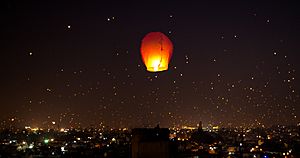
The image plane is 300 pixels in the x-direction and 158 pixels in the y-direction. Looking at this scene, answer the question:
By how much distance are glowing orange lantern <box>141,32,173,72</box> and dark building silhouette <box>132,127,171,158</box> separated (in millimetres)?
2723

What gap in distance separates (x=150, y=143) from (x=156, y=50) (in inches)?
112

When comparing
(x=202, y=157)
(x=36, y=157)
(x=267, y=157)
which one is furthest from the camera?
(x=267, y=157)

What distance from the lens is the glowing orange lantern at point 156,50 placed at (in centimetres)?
636

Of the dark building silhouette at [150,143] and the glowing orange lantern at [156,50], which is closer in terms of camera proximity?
the dark building silhouette at [150,143]

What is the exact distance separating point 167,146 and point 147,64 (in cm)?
289

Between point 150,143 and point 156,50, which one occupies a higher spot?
point 156,50

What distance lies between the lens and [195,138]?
2613 inches

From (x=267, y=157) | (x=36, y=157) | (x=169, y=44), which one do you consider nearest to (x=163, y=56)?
(x=169, y=44)

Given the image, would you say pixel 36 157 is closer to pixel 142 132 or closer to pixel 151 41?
pixel 151 41

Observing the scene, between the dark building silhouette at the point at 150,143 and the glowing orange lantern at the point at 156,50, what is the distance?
272cm

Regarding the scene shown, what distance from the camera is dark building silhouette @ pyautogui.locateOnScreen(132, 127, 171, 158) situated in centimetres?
378

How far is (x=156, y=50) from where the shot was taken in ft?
20.9

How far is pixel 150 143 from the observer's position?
381cm

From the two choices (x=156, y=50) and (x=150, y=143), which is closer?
(x=150, y=143)
